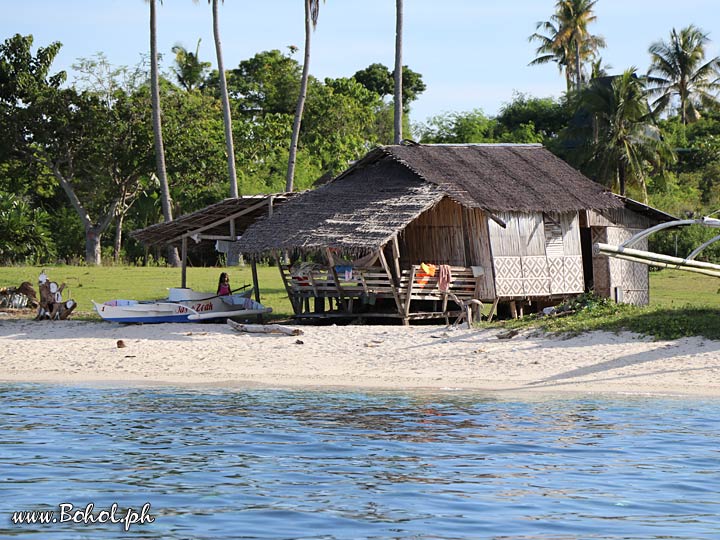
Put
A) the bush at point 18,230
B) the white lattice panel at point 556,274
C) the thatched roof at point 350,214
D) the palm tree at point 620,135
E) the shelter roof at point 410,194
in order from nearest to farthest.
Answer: the thatched roof at point 350,214 < the shelter roof at point 410,194 < the white lattice panel at point 556,274 < the bush at point 18,230 < the palm tree at point 620,135

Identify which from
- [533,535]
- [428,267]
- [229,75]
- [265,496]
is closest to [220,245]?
[428,267]

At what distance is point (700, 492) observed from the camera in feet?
→ 36.4

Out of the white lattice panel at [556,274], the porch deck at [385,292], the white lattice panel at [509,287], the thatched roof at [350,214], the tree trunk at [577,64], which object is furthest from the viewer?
the tree trunk at [577,64]

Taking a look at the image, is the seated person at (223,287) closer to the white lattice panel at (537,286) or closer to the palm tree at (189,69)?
the white lattice panel at (537,286)

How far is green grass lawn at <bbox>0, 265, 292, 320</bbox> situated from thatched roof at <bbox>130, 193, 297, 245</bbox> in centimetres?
217

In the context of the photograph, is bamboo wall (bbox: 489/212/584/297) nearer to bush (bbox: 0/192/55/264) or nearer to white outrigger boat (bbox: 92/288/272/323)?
white outrigger boat (bbox: 92/288/272/323)

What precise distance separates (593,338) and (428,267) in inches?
178

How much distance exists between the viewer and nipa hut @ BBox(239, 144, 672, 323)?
23.6 meters

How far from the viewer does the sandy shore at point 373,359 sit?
60.0 feet

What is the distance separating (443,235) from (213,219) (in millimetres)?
5366

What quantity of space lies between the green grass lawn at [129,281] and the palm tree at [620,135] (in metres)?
12.7

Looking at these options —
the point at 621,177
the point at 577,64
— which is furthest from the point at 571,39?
the point at 621,177

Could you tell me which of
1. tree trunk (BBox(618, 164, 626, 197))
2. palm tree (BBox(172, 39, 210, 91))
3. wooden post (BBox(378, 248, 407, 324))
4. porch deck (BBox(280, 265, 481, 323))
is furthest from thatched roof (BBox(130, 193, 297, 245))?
palm tree (BBox(172, 39, 210, 91))

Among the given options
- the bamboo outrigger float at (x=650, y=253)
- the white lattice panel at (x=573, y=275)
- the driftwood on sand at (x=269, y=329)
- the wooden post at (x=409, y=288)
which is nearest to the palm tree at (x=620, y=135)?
the white lattice panel at (x=573, y=275)
